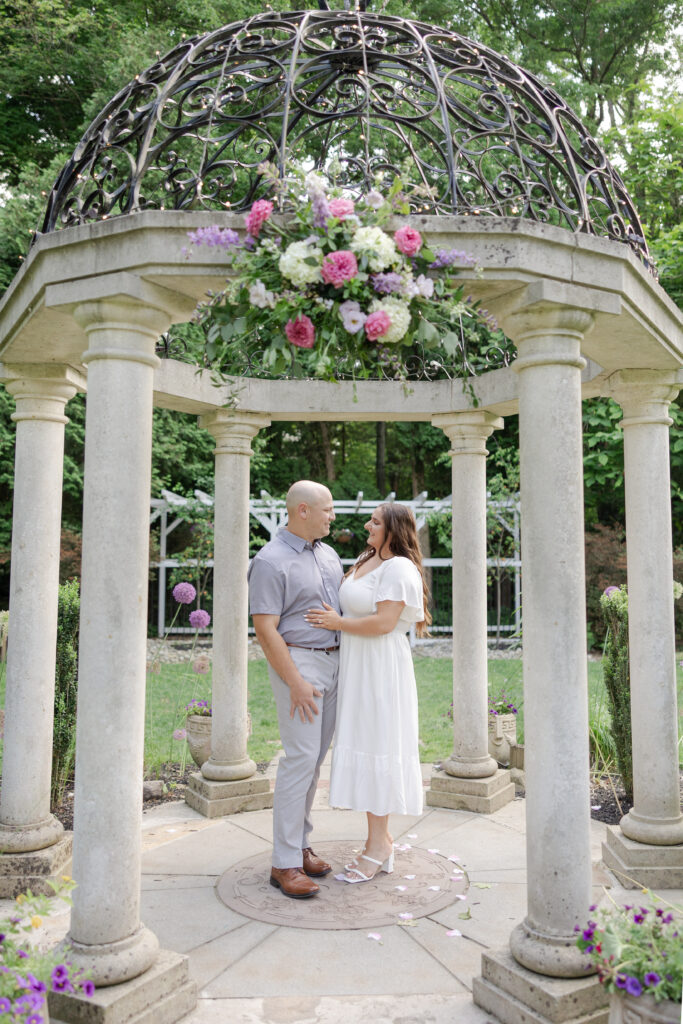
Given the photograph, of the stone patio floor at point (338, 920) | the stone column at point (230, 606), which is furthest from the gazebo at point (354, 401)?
the stone column at point (230, 606)

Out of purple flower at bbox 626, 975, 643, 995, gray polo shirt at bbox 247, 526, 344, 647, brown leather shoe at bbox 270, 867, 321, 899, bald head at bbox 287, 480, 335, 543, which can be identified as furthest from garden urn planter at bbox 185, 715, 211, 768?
purple flower at bbox 626, 975, 643, 995

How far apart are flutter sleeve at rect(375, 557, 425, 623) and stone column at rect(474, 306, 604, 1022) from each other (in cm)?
98

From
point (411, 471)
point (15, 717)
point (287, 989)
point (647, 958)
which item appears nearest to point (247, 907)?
point (287, 989)

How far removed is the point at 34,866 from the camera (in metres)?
4.71

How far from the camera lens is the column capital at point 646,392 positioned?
16.4 ft

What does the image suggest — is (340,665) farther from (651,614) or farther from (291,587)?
(651,614)

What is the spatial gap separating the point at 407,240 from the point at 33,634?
339cm

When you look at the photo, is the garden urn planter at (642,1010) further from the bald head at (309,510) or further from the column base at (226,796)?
the column base at (226,796)

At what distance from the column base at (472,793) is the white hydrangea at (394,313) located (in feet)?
14.5

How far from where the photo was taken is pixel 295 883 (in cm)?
448

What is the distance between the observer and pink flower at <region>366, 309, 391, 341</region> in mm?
3027

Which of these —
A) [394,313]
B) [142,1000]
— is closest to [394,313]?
[394,313]

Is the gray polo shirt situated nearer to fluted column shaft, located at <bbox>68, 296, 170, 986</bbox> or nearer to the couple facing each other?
A: the couple facing each other

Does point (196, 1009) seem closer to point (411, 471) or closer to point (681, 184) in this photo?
point (681, 184)
